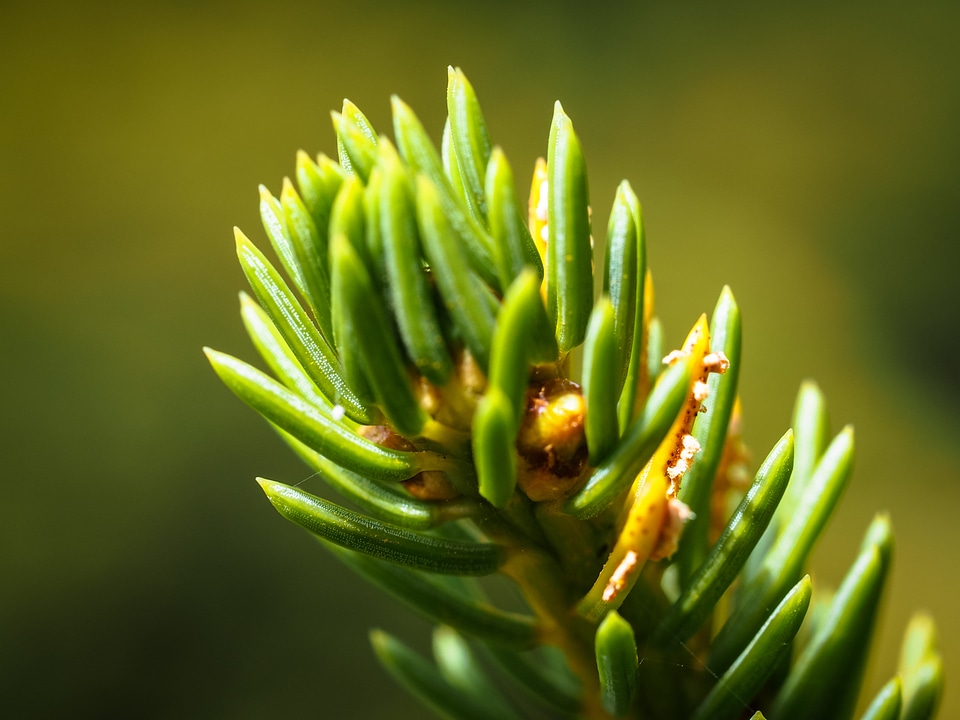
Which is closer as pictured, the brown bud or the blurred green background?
the brown bud

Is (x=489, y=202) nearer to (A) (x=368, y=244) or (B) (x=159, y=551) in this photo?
(A) (x=368, y=244)

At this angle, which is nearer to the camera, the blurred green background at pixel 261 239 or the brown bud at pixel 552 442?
the brown bud at pixel 552 442

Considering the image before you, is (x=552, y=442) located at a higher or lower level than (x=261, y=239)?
lower

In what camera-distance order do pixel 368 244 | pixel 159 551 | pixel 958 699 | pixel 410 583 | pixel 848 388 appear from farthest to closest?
pixel 848 388 < pixel 159 551 < pixel 958 699 < pixel 410 583 < pixel 368 244

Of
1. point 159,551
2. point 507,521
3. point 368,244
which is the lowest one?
point 159,551

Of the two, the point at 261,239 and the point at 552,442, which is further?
the point at 261,239

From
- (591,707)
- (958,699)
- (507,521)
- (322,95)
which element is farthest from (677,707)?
(322,95)

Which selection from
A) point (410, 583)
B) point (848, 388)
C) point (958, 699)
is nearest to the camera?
point (410, 583)

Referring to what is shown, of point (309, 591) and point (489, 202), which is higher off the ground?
point (489, 202)
